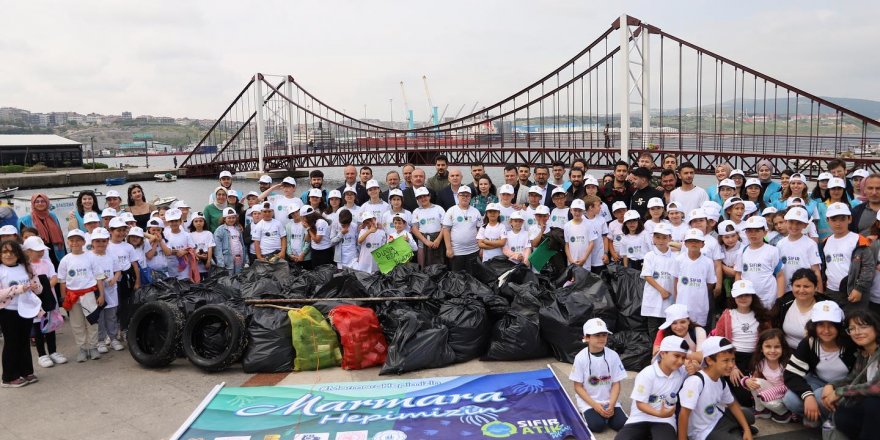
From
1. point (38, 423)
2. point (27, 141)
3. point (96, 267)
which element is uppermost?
point (27, 141)

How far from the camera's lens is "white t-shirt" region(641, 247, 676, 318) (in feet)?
16.6

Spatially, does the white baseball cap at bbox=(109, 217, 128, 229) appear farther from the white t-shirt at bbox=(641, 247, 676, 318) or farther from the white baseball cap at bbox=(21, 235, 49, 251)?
the white t-shirt at bbox=(641, 247, 676, 318)

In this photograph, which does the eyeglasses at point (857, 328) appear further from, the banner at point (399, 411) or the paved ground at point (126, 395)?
the banner at point (399, 411)

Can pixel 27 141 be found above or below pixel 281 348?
above

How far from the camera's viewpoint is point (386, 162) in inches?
1663

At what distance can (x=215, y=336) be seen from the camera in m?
5.52

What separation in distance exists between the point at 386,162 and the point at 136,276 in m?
36.2

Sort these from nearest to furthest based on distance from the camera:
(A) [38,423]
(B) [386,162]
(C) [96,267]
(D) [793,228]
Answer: (A) [38,423], (D) [793,228], (C) [96,267], (B) [386,162]

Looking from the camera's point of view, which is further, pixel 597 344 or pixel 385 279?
pixel 385 279

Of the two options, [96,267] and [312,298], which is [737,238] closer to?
[312,298]

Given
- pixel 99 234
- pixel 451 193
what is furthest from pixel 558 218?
pixel 99 234

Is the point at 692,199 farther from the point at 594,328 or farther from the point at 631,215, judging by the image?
the point at 594,328

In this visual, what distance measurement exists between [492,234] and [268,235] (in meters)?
2.52

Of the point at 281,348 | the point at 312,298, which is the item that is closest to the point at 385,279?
the point at 312,298
